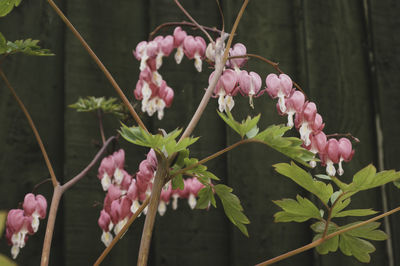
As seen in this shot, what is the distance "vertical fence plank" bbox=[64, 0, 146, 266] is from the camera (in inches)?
59.2

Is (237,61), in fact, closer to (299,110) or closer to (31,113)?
(299,110)

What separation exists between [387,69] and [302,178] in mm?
1312

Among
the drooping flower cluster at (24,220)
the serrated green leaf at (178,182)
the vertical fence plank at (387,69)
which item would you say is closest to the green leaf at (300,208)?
the serrated green leaf at (178,182)

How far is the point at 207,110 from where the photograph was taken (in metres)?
1.70

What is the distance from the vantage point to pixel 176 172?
709 mm

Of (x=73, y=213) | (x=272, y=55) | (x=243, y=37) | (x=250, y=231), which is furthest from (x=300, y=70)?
(x=73, y=213)

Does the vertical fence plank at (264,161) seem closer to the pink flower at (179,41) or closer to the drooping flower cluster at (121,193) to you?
the drooping flower cluster at (121,193)

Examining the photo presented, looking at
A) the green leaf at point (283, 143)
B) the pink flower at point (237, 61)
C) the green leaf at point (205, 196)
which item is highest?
the pink flower at point (237, 61)

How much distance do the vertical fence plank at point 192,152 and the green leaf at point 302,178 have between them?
0.92m

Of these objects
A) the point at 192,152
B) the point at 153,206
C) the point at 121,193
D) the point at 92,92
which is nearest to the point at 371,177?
the point at 153,206

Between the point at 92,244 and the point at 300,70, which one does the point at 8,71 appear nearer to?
the point at 92,244

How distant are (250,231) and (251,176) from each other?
202 mm

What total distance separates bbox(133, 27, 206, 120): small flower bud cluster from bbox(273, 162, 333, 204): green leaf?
37 centimetres

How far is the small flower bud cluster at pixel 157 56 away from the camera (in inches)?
40.0
